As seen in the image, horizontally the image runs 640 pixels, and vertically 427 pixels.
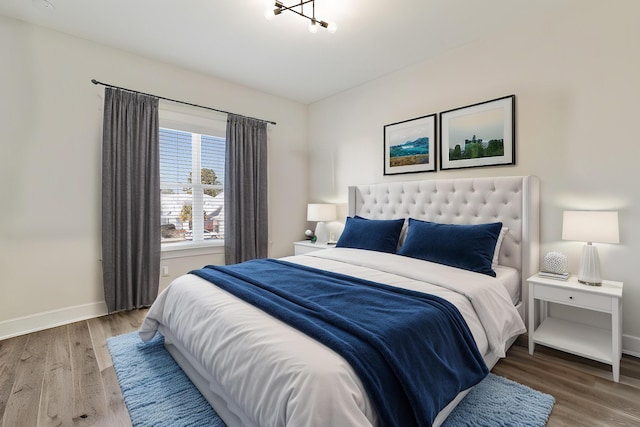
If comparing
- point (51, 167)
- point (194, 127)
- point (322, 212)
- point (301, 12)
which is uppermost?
point (301, 12)

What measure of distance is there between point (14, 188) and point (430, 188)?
386 centimetres

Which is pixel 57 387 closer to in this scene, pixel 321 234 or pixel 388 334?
pixel 388 334

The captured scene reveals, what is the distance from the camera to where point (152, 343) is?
2.34 m

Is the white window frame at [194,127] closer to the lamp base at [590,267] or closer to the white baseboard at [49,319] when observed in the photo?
the white baseboard at [49,319]

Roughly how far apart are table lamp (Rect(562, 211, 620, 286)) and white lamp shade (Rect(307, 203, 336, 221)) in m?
2.54

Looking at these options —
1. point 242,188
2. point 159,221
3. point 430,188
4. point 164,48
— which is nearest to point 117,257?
point 159,221

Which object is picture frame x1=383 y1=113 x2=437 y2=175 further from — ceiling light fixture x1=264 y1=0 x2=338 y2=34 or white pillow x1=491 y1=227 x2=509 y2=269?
ceiling light fixture x1=264 y1=0 x2=338 y2=34

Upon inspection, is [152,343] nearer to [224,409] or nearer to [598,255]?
[224,409]

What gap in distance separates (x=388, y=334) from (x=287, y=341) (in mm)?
423

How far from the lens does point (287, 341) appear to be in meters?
1.21

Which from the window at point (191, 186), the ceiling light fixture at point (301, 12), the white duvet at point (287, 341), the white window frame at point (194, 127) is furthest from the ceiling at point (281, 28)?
the white duvet at point (287, 341)

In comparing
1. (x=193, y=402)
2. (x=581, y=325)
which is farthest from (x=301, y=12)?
(x=581, y=325)

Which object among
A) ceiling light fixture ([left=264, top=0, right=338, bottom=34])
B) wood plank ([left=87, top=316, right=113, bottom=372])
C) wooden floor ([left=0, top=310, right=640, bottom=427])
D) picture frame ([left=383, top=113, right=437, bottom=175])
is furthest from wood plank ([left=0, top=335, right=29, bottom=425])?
picture frame ([left=383, top=113, right=437, bottom=175])

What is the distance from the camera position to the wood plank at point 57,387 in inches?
62.2
